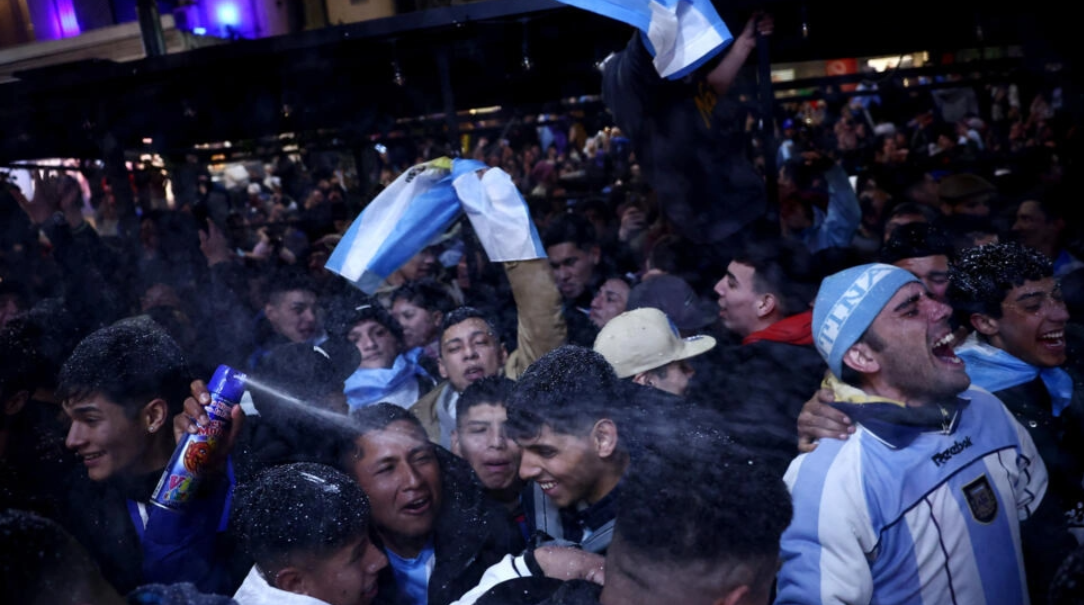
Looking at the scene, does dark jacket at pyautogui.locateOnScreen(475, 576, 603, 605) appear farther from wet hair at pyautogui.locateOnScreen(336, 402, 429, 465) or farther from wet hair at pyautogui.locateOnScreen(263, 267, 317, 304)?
wet hair at pyautogui.locateOnScreen(263, 267, 317, 304)

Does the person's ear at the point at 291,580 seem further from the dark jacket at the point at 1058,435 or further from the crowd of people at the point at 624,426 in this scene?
the dark jacket at the point at 1058,435

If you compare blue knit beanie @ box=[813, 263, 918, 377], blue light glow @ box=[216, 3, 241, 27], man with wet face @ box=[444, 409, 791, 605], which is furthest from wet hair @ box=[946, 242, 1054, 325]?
blue light glow @ box=[216, 3, 241, 27]

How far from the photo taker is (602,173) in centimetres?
688

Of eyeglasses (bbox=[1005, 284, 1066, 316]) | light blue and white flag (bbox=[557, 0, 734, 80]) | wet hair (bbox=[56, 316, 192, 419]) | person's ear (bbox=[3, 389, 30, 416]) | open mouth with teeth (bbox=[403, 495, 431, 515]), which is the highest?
light blue and white flag (bbox=[557, 0, 734, 80])

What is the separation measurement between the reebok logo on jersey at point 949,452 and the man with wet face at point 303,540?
1285 mm

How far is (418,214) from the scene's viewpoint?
9.34 ft

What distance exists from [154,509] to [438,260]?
3.12m

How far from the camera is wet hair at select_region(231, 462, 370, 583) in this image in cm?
179

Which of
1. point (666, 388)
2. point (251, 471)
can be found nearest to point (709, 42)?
point (666, 388)

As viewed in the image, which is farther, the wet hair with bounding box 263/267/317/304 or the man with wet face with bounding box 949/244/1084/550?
the wet hair with bounding box 263/267/317/304

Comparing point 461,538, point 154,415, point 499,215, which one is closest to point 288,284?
point 499,215

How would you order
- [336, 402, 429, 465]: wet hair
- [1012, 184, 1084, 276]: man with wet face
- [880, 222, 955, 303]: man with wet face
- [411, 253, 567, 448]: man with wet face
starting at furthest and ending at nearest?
1. [1012, 184, 1084, 276]: man with wet face
2. [880, 222, 955, 303]: man with wet face
3. [411, 253, 567, 448]: man with wet face
4. [336, 402, 429, 465]: wet hair

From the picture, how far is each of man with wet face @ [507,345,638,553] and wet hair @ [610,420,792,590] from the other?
0.53m

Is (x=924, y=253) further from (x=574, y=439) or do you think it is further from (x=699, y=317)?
(x=574, y=439)
